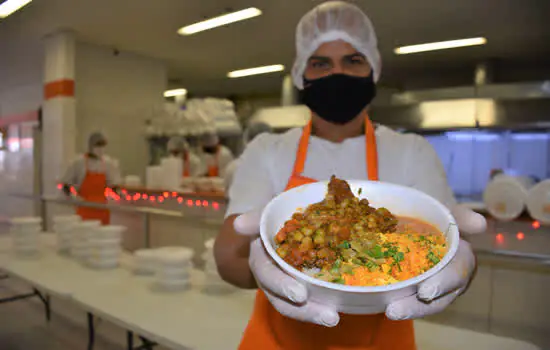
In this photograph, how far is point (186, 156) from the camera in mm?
6758

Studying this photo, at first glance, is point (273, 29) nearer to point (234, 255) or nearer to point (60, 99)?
point (60, 99)

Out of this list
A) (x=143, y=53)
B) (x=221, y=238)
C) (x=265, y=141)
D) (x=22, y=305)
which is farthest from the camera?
(x=143, y=53)

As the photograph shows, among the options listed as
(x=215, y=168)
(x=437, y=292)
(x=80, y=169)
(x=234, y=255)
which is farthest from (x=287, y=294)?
(x=215, y=168)

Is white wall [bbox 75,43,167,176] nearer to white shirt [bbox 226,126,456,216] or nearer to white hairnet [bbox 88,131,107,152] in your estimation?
white hairnet [bbox 88,131,107,152]

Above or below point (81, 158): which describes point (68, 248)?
below

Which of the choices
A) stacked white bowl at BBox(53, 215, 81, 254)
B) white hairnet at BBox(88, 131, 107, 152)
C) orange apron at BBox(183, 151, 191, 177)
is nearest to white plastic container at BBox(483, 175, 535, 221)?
stacked white bowl at BBox(53, 215, 81, 254)

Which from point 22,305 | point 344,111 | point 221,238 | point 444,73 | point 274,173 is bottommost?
point 22,305

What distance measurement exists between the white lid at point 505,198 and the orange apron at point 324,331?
6.50 feet

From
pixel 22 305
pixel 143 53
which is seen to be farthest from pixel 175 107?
pixel 22 305

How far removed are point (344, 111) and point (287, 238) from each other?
48cm

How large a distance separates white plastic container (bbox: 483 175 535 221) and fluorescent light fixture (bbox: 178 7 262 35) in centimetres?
320

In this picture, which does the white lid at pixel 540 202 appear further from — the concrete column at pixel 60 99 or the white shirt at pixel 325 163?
the concrete column at pixel 60 99

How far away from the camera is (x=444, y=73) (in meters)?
7.65

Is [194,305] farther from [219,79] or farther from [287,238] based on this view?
[219,79]
